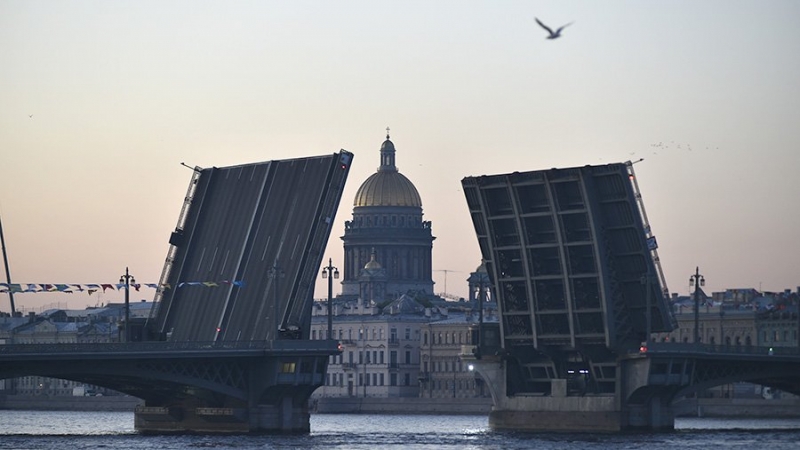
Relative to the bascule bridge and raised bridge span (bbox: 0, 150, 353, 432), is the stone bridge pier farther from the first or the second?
raised bridge span (bbox: 0, 150, 353, 432)

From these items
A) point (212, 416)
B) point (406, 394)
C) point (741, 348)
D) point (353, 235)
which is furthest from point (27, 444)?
point (353, 235)

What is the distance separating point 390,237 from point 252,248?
86477 mm

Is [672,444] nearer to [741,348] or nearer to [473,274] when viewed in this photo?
[741,348]

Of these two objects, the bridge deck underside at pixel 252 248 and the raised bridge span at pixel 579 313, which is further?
the bridge deck underside at pixel 252 248

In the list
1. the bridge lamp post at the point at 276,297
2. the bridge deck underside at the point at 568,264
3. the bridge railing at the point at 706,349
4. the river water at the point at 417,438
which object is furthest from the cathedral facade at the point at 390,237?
the bridge lamp post at the point at 276,297

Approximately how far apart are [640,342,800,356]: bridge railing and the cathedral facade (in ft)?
264

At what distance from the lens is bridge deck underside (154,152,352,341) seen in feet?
251

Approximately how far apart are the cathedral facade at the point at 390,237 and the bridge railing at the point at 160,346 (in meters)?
85.8

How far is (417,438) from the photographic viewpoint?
256 feet

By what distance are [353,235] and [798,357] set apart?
87.5m

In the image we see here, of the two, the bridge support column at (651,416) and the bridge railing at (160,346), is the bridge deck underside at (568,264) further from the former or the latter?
the bridge railing at (160,346)

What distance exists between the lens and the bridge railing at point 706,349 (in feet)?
248

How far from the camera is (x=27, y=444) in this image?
71.4m

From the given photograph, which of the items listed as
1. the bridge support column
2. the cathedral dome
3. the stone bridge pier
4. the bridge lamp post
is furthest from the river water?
the cathedral dome
